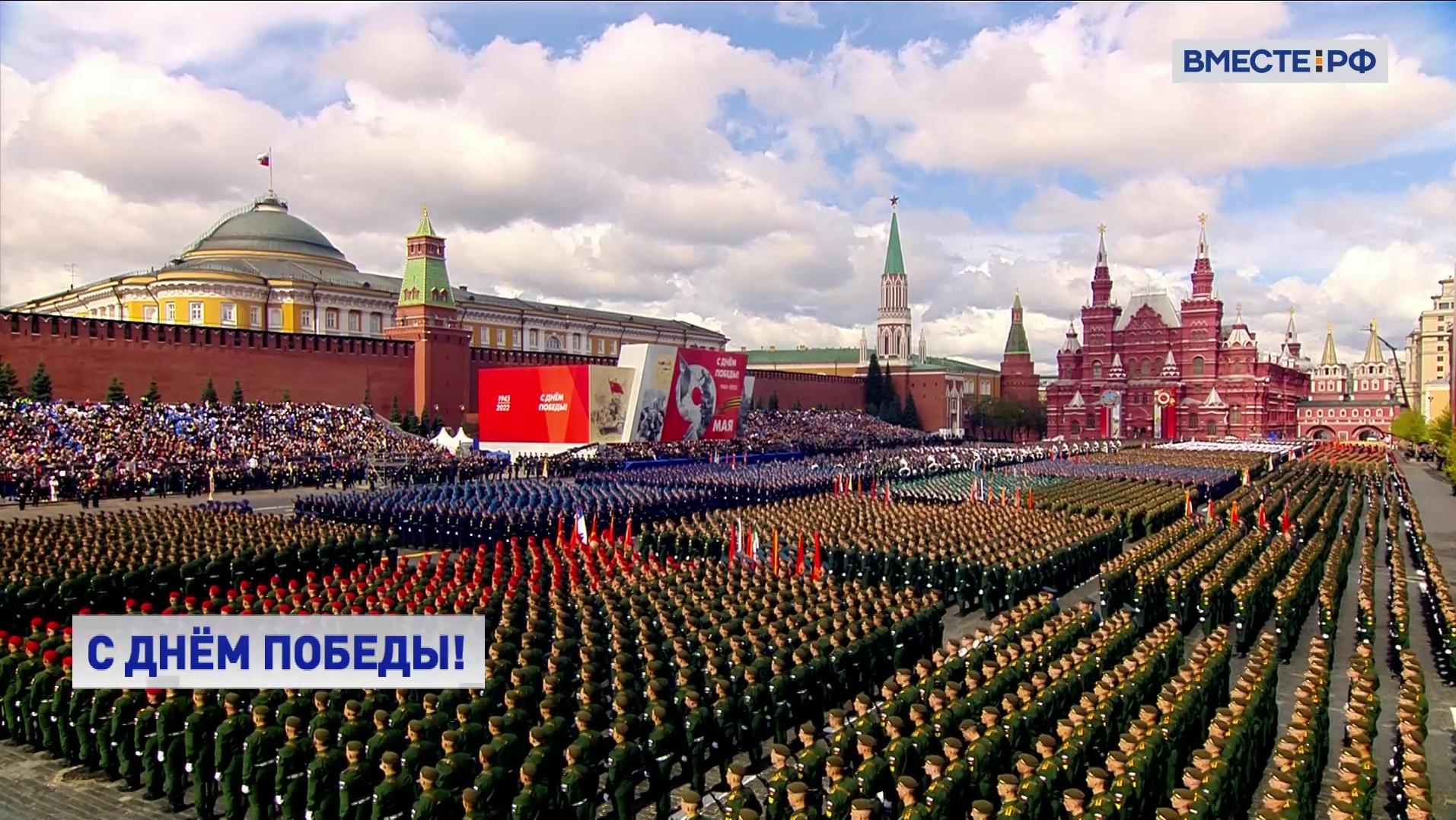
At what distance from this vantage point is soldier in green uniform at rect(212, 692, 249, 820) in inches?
257

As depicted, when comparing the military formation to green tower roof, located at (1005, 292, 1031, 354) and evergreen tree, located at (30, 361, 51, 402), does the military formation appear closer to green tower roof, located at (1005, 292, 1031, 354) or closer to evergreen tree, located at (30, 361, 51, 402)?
evergreen tree, located at (30, 361, 51, 402)

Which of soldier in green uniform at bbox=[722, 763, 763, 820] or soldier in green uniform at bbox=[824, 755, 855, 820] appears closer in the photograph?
soldier in green uniform at bbox=[722, 763, 763, 820]

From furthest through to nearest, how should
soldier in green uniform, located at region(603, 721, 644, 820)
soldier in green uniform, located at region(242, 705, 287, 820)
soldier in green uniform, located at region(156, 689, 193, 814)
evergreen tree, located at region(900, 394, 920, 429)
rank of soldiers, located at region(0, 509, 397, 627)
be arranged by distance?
evergreen tree, located at region(900, 394, 920, 429)
rank of soldiers, located at region(0, 509, 397, 627)
soldier in green uniform, located at region(156, 689, 193, 814)
soldier in green uniform, located at region(603, 721, 644, 820)
soldier in green uniform, located at region(242, 705, 287, 820)

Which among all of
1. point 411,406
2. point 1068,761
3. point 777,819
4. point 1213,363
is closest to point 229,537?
point 777,819

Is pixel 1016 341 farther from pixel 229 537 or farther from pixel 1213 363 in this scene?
pixel 229 537

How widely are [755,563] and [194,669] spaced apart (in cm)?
929

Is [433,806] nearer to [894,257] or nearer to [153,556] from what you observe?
[153,556]

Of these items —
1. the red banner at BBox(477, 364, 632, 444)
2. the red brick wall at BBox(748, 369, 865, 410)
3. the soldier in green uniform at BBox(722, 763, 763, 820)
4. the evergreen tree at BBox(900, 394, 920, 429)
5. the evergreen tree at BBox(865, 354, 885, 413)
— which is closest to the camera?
the soldier in green uniform at BBox(722, 763, 763, 820)

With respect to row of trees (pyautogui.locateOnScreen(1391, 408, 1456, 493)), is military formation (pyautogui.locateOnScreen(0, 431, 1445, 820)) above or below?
below

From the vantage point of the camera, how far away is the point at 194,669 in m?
7.73

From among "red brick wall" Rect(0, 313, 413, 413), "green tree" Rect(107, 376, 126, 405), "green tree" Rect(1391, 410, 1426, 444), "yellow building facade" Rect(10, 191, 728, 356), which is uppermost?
"yellow building facade" Rect(10, 191, 728, 356)

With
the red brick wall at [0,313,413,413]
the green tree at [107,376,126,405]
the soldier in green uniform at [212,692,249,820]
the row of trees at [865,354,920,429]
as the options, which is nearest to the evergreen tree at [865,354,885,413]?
the row of trees at [865,354,920,429]

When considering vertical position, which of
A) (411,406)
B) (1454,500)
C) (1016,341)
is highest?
(1016,341)

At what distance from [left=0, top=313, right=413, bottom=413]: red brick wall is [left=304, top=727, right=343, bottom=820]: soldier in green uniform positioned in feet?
110
